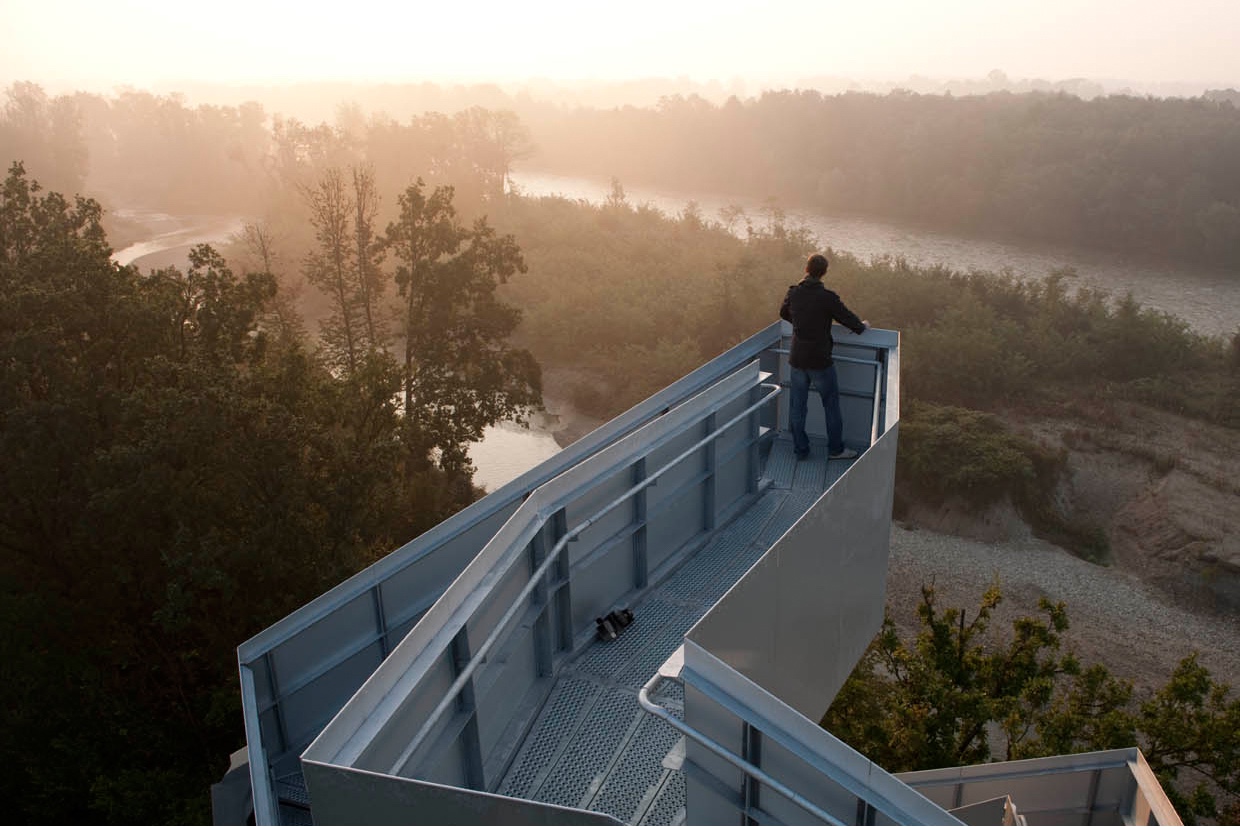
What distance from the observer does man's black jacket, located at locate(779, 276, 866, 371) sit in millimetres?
8422

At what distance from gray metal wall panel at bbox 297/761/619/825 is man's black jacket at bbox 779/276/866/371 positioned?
19.4ft

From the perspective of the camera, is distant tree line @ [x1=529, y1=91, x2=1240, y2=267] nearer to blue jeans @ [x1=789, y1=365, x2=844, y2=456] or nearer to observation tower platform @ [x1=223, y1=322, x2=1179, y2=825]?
blue jeans @ [x1=789, y1=365, x2=844, y2=456]

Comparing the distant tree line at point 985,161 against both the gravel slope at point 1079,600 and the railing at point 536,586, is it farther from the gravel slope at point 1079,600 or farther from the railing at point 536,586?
the railing at point 536,586

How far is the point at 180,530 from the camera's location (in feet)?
37.8

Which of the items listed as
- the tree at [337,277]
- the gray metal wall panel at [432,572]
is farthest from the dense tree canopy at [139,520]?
the tree at [337,277]

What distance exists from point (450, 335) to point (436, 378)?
4.17 feet

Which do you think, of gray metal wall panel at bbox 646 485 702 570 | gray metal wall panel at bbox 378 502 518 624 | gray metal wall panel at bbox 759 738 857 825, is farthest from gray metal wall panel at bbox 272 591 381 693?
gray metal wall panel at bbox 759 738 857 825

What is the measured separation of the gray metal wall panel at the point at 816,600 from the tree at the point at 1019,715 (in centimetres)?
375

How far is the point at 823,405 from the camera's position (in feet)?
30.0

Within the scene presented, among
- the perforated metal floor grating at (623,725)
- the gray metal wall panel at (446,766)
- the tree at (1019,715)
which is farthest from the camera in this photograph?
the tree at (1019,715)

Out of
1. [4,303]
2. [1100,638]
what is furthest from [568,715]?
[1100,638]

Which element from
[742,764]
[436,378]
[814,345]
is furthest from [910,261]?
[742,764]

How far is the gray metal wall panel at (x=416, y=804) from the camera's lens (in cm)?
329

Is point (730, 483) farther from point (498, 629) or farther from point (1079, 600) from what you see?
point (1079, 600)
